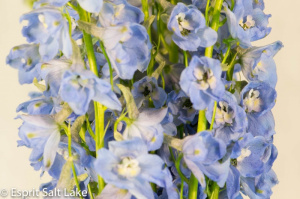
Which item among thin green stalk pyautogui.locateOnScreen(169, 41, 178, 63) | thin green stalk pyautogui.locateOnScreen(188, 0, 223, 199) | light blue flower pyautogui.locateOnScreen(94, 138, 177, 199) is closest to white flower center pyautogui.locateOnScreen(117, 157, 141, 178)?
light blue flower pyautogui.locateOnScreen(94, 138, 177, 199)

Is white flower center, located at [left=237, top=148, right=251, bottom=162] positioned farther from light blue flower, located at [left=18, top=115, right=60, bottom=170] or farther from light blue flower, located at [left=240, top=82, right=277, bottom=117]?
light blue flower, located at [left=18, top=115, right=60, bottom=170]

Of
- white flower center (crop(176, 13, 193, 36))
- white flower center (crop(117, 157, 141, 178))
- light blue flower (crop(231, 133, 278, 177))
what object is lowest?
light blue flower (crop(231, 133, 278, 177))

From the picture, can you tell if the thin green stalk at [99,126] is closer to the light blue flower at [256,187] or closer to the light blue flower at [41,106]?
the light blue flower at [41,106]

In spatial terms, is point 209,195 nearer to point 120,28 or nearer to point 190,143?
point 190,143

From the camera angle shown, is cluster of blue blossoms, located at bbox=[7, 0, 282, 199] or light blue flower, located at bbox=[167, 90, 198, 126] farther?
light blue flower, located at bbox=[167, 90, 198, 126]

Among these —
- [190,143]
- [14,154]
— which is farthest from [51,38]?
[14,154]

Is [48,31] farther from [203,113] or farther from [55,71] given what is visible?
[203,113]
